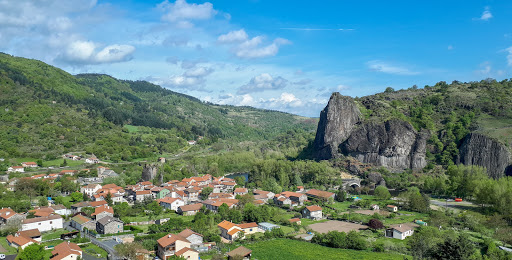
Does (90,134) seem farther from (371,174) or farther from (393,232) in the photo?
(393,232)

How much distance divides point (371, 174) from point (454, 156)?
70.1 feet

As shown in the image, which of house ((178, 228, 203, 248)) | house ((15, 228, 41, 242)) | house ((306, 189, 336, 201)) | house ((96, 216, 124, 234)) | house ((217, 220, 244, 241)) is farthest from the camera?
house ((306, 189, 336, 201))

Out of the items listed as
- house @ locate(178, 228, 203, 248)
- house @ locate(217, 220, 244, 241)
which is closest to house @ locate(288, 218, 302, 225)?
house @ locate(217, 220, 244, 241)

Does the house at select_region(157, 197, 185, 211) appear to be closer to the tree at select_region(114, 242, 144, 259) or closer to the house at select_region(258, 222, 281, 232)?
the house at select_region(258, 222, 281, 232)

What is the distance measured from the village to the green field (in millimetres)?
2059

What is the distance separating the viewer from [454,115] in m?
95.2

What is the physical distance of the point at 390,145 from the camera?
3612 inches

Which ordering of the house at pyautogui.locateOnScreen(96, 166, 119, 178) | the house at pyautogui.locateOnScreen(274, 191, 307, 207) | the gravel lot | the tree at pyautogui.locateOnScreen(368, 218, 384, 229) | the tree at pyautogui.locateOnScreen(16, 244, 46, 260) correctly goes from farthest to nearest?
1. the house at pyautogui.locateOnScreen(96, 166, 119, 178)
2. the house at pyautogui.locateOnScreen(274, 191, 307, 207)
3. the gravel lot
4. the tree at pyautogui.locateOnScreen(368, 218, 384, 229)
5. the tree at pyautogui.locateOnScreen(16, 244, 46, 260)

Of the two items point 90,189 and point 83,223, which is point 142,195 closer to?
point 90,189

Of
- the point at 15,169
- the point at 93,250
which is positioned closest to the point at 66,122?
the point at 15,169

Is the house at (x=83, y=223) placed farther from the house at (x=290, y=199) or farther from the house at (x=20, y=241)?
the house at (x=290, y=199)

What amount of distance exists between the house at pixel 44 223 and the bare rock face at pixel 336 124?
70608 millimetres

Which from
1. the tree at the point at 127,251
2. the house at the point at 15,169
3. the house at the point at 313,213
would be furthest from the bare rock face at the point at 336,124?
the tree at the point at 127,251

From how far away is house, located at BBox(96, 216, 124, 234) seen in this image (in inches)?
1667
